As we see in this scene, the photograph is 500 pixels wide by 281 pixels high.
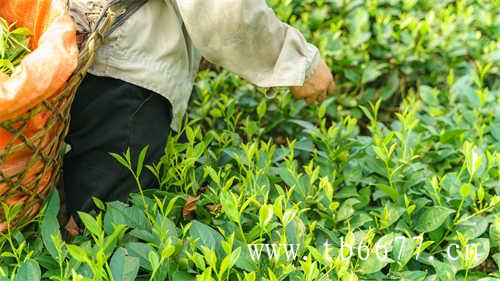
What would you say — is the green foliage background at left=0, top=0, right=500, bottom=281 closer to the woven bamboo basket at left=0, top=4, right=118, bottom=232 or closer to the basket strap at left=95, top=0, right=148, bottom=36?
the woven bamboo basket at left=0, top=4, right=118, bottom=232

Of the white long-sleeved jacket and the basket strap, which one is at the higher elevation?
the basket strap

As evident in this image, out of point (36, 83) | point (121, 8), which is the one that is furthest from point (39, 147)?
point (121, 8)

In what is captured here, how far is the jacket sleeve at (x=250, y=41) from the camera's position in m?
1.48

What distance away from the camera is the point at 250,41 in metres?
1.56

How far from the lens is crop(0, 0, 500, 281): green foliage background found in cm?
144

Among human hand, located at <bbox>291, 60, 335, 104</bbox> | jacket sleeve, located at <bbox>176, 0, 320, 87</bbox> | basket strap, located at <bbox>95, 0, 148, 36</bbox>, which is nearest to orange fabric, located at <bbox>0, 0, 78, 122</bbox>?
basket strap, located at <bbox>95, 0, 148, 36</bbox>

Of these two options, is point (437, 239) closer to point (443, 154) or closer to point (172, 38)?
point (443, 154)

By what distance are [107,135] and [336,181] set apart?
633mm

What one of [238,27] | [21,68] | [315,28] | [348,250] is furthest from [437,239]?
[315,28]

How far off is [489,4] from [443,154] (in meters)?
1.08

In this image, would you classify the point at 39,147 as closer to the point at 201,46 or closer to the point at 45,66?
the point at 45,66

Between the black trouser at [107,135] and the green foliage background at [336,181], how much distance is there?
2.1 inches

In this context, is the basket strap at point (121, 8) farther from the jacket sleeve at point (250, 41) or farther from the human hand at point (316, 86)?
the human hand at point (316, 86)

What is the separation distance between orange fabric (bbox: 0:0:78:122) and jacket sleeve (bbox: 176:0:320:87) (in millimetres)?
268
